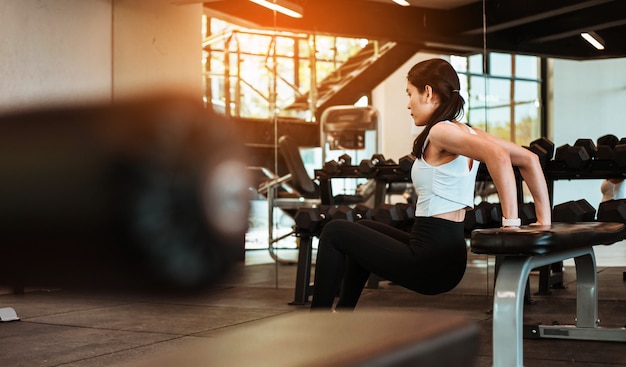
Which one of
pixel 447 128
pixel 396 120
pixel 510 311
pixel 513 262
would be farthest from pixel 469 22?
pixel 510 311

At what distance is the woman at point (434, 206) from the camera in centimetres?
208

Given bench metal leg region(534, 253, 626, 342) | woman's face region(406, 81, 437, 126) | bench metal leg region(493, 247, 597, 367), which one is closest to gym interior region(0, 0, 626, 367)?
bench metal leg region(534, 253, 626, 342)

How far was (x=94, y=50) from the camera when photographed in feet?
16.1

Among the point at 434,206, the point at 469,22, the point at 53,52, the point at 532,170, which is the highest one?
the point at 469,22

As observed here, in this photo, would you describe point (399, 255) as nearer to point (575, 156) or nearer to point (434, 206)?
point (434, 206)

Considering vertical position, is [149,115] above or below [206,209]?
above

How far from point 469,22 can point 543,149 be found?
0.99 metres

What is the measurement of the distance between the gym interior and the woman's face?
55 cm

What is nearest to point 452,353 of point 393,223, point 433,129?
point 433,129

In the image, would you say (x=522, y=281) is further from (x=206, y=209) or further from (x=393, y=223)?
(x=206, y=209)

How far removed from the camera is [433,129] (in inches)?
83.2

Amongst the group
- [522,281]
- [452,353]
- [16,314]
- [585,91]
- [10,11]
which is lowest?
[16,314]

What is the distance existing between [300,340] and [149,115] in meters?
5.68

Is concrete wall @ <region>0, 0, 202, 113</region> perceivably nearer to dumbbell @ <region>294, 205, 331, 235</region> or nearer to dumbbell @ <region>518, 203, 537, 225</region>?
dumbbell @ <region>294, 205, 331, 235</region>
